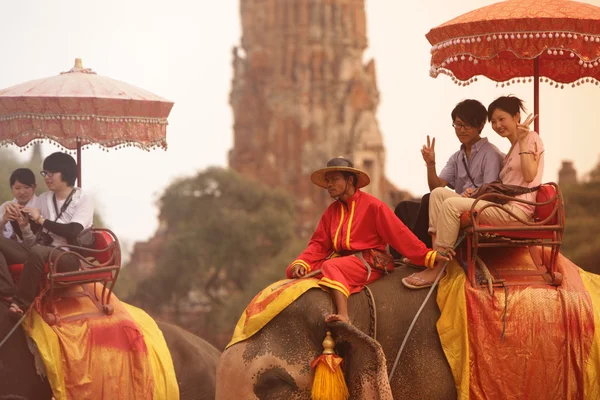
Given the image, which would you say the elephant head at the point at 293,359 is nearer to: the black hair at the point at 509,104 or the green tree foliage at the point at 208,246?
the black hair at the point at 509,104

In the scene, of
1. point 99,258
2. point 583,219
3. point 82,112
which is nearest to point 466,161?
point 99,258

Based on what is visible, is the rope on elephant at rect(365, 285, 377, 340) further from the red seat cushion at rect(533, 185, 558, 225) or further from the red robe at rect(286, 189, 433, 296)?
the red seat cushion at rect(533, 185, 558, 225)

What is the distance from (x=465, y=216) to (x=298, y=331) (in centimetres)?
131

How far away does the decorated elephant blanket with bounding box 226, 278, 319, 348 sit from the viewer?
368 inches

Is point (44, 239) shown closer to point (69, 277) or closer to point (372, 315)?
point (69, 277)

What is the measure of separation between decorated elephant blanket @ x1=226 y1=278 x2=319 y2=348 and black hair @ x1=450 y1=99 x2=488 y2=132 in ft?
5.08

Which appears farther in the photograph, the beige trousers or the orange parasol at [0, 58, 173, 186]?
the orange parasol at [0, 58, 173, 186]

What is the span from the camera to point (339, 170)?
9.66 metres

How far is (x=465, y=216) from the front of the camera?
384 inches

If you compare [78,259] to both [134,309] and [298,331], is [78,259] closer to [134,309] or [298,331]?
[134,309]

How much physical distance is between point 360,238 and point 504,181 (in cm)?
105

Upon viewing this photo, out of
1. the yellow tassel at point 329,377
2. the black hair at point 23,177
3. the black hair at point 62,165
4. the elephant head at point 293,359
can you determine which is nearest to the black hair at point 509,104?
the elephant head at point 293,359

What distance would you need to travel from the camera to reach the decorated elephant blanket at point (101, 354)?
36.9 ft

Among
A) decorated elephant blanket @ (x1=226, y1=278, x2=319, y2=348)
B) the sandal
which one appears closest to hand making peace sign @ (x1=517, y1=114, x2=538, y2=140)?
the sandal
